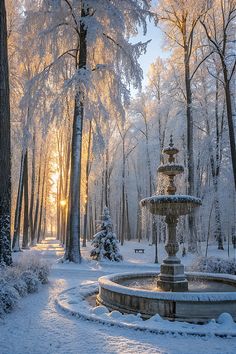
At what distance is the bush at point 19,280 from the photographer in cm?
669

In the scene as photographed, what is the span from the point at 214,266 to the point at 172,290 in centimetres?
416

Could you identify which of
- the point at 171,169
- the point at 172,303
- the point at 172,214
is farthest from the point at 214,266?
the point at 172,303

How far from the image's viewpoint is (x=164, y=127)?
2872 cm

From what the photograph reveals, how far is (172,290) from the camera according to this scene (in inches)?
323

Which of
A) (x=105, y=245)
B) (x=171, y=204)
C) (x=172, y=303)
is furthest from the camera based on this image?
(x=105, y=245)

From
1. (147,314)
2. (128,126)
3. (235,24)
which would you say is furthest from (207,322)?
(128,126)

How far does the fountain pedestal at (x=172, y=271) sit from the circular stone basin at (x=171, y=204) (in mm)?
426

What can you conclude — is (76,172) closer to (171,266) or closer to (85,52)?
(85,52)

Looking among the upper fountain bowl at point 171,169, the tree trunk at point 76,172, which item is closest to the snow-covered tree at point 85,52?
the tree trunk at point 76,172

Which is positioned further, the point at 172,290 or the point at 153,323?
the point at 172,290

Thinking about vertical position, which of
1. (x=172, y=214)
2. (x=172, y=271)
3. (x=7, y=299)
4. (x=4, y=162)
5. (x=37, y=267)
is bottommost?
(x=7, y=299)

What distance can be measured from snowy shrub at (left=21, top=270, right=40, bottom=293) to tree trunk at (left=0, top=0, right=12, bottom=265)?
0.61 meters

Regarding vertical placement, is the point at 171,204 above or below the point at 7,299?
above

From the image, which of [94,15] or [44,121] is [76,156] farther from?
[94,15]
